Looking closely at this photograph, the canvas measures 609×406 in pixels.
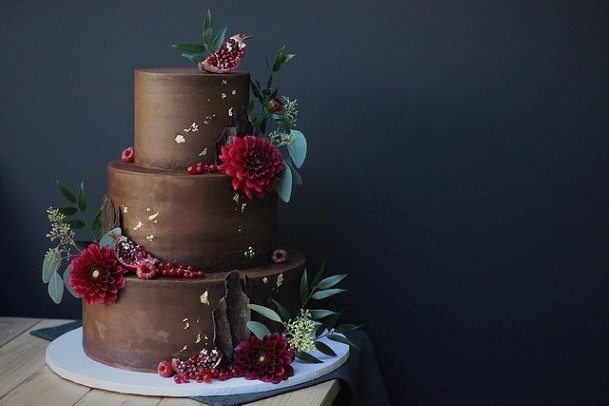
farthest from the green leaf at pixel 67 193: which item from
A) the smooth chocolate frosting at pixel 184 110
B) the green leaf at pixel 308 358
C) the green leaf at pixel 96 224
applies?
the green leaf at pixel 308 358

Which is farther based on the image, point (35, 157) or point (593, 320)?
point (35, 157)

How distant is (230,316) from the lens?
1.67m

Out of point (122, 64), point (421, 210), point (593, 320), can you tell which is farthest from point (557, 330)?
point (122, 64)

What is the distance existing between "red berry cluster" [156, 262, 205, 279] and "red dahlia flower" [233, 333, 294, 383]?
150 mm

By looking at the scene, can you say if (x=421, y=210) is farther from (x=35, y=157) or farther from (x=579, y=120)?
(x=35, y=157)

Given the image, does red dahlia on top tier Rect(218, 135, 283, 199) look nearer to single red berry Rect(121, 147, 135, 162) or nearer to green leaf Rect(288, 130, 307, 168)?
green leaf Rect(288, 130, 307, 168)

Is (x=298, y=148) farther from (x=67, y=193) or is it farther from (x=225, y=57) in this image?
(x=67, y=193)

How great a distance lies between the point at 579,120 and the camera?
6.72 feet

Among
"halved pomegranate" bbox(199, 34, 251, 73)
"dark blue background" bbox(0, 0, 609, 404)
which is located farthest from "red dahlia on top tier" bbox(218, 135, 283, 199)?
"dark blue background" bbox(0, 0, 609, 404)

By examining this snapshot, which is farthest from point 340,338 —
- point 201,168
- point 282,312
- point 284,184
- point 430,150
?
point 430,150

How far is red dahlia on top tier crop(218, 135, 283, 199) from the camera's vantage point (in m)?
1.64

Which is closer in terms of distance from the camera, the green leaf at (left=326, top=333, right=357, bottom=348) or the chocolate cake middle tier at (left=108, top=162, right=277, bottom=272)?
the chocolate cake middle tier at (left=108, top=162, right=277, bottom=272)

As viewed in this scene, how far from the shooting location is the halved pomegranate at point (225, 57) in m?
1.69

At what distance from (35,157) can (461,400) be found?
1156 millimetres
